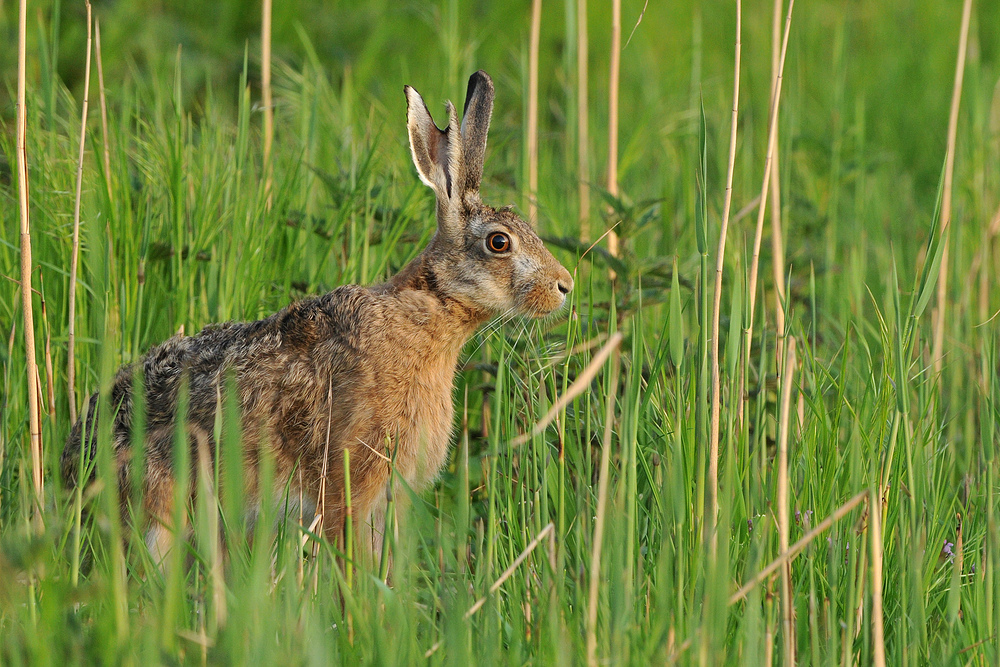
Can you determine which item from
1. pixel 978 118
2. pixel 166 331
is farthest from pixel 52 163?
pixel 978 118

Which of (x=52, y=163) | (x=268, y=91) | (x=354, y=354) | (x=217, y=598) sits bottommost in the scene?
(x=217, y=598)

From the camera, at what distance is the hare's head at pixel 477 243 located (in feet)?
11.9

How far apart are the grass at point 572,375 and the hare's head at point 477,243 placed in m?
0.14

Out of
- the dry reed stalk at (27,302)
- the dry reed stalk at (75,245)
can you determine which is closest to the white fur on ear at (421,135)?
the dry reed stalk at (75,245)

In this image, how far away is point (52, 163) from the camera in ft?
13.0

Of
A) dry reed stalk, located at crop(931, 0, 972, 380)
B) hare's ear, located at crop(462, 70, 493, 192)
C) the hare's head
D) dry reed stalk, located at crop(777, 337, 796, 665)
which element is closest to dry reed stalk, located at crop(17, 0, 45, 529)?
the hare's head

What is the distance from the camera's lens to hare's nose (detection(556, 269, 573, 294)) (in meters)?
3.62

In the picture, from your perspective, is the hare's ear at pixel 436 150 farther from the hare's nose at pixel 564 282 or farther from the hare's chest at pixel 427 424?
the hare's chest at pixel 427 424

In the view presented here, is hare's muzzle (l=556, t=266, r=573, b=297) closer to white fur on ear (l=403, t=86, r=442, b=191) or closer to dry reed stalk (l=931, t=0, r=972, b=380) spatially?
white fur on ear (l=403, t=86, r=442, b=191)

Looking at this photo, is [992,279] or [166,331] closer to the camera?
[166,331]

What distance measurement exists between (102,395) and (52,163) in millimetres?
2258

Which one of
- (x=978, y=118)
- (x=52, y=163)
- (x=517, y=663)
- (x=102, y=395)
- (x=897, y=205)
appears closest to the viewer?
(x=102, y=395)

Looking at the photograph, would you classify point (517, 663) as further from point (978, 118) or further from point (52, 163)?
point (978, 118)

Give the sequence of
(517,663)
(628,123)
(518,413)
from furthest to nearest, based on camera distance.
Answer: (628,123) < (518,413) < (517,663)
